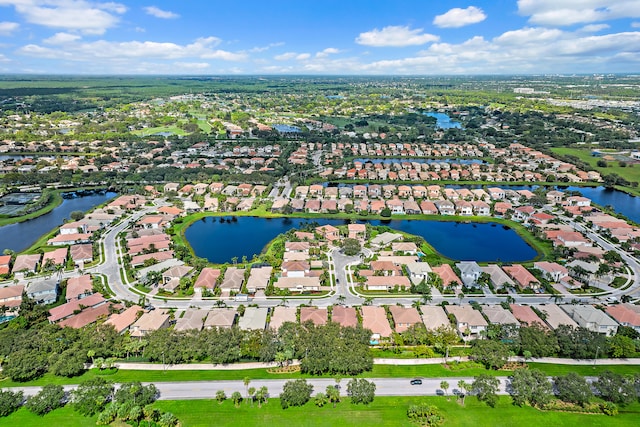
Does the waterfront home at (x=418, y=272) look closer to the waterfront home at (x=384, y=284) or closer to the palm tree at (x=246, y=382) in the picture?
the waterfront home at (x=384, y=284)

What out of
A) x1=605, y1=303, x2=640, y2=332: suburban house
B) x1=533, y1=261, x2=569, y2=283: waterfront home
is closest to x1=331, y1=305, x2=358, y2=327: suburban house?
x1=533, y1=261, x2=569, y2=283: waterfront home

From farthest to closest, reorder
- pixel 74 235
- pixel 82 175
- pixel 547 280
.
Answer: pixel 82 175 → pixel 74 235 → pixel 547 280

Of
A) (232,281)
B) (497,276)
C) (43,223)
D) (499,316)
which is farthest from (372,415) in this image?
(43,223)

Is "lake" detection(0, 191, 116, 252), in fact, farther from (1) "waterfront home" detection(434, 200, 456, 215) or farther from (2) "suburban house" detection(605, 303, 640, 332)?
(2) "suburban house" detection(605, 303, 640, 332)

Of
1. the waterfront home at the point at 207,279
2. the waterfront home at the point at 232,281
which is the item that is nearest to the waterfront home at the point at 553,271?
the waterfront home at the point at 232,281

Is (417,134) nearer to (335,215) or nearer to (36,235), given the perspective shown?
(335,215)

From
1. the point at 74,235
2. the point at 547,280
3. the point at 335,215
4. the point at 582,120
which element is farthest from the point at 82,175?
the point at 582,120
